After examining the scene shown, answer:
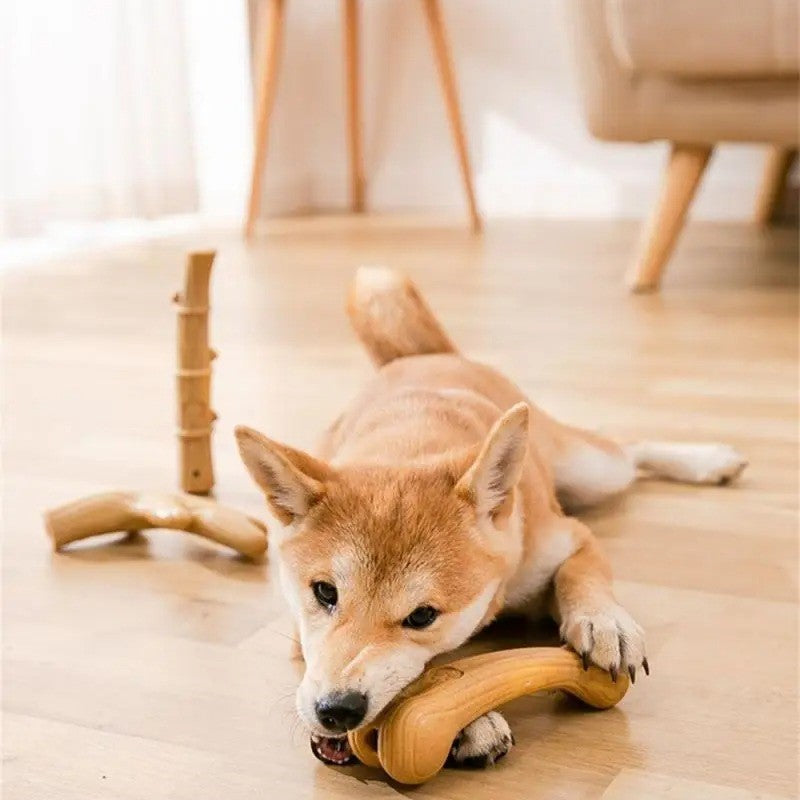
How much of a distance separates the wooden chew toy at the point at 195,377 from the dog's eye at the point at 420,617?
2.48 feet

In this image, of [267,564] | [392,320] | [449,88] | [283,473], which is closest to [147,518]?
[267,564]

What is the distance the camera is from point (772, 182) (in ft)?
14.3

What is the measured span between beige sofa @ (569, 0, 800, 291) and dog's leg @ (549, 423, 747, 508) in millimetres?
1316

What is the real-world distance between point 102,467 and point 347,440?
1.97 ft

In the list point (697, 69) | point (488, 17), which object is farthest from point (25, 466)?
point (488, 17)

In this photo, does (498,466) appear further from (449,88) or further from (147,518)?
(449,88)

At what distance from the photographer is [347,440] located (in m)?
1.44

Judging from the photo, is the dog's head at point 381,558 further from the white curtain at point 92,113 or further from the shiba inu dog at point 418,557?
the white curtain at point 92,113

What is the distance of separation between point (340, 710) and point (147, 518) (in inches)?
26.8

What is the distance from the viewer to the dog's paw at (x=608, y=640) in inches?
44.3

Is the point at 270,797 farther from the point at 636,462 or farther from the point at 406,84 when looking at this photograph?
the point at 406,84

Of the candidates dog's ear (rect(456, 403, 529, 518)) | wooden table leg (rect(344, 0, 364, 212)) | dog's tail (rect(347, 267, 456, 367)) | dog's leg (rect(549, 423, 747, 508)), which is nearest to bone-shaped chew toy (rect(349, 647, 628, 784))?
dog's ear (rect(456, 403, 529, 518))

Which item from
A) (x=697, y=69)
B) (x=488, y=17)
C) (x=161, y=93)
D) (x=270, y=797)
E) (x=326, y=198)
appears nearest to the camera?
(x=270, y=797)

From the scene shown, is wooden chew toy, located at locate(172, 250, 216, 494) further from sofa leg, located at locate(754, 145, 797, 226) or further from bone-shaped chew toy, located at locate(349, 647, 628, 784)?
sofa leg, located at locate(754, 145, 797, 226)
